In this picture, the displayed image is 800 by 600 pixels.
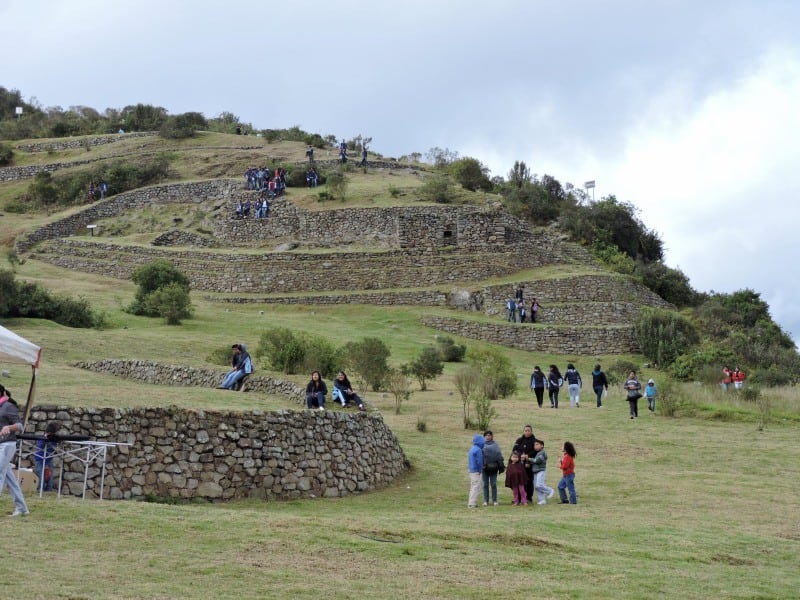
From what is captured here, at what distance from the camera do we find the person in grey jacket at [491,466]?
17734mm

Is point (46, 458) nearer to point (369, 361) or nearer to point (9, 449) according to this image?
point (9, 449)

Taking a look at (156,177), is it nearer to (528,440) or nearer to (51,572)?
(528,440)

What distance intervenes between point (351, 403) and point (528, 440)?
13.1 feet

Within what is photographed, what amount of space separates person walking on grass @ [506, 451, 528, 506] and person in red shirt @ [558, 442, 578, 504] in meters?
0.59

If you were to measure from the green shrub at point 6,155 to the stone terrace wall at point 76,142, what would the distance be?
5.46 ft

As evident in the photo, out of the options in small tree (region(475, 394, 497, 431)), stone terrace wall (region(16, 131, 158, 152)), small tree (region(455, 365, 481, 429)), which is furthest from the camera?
stone terrace wall (region(16, 131, 158, 152))

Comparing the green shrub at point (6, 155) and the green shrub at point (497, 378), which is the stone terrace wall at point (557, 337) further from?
the green shrub at point (6, 155)

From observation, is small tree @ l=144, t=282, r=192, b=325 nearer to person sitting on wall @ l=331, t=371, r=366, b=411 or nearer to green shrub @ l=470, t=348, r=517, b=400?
green shrub @ l=470, t=348, r=517, b=400

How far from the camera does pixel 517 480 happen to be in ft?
59.2

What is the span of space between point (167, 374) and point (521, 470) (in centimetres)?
1047

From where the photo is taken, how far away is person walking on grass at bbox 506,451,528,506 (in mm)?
18016

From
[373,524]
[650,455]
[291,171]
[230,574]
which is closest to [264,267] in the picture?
[291,171]

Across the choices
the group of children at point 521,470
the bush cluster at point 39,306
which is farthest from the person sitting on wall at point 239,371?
the bush cluster at point 39,306

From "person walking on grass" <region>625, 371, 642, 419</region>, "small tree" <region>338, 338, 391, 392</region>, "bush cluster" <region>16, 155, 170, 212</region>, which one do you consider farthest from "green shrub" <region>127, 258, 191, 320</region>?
"bush cluster" <region>16, 155, 170, 212</region>
